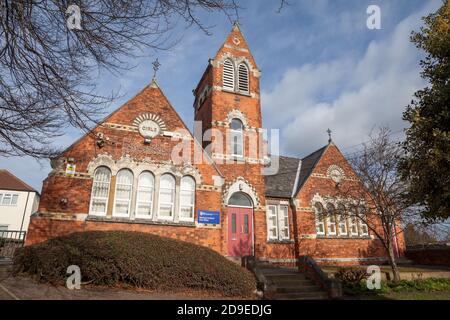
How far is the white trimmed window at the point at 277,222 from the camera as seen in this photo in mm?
18703

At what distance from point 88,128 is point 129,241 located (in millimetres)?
4881

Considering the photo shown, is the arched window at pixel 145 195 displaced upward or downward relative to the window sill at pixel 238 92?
downward

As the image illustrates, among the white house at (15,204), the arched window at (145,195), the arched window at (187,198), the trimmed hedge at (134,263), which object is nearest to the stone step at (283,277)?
the trimmed hedge at (134,263)

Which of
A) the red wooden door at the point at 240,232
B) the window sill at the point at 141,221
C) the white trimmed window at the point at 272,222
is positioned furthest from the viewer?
the white trimmed window at the point at 272,222

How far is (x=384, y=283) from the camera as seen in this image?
13398mm

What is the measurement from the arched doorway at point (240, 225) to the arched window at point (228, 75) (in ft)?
24.2

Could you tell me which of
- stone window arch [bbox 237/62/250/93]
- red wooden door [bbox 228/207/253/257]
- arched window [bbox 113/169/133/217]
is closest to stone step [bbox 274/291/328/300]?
red wooden door [bbox 228/207/253/257]

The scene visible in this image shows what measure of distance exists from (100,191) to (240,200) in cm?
760

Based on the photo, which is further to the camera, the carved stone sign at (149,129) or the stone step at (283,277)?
the carved stone sign at (149,129)

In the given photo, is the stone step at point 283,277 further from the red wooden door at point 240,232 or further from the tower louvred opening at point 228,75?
the tower louvred opening at point 228,75

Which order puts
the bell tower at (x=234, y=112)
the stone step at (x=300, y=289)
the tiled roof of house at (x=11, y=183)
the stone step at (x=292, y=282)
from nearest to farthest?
the stone step at (x=300, y=289) → the stone step at (x=292, y=282) → the bell tower at (x=234, y=112) → the tiled roof of house at (x=11, y=183)
